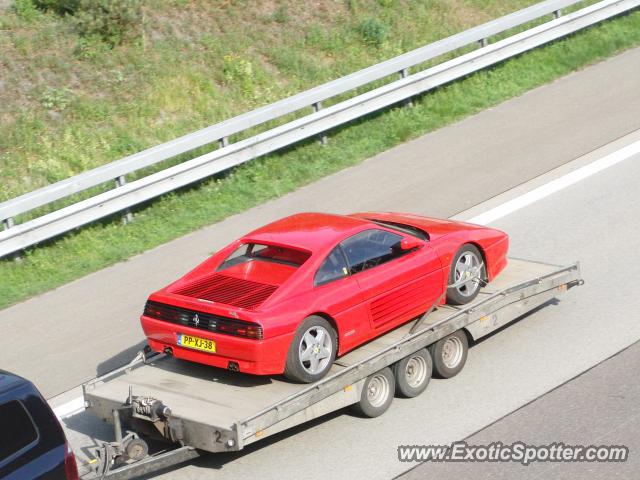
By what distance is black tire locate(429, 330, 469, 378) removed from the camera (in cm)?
987

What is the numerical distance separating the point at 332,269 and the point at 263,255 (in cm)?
85

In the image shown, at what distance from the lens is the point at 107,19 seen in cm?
1766

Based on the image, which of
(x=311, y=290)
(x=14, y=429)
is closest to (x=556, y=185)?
(x=311, y=290)

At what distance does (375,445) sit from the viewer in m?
8.91

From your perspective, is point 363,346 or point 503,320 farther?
point 503,320

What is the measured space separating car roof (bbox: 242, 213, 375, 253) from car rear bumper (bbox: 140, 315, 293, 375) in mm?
1146

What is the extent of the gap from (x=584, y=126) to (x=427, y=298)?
7.47m

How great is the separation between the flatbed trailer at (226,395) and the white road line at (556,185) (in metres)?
3.47

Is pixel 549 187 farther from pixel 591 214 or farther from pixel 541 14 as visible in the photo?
pixel 541 14

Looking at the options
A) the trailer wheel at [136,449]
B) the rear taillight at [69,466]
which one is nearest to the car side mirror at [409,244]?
the trailer wheel at [136,449]

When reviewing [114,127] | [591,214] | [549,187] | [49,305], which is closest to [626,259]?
[591,214]

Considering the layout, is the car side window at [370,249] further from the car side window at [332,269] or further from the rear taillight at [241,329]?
the rear taillight at [241,329]

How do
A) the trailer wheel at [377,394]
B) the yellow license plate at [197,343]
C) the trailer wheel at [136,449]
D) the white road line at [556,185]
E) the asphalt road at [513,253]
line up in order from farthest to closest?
the white road line at [556,185], the trailer wheel at [377,394], the asphalt road at [513,253], the yellow license plate at [197,343], the trailer wheel at [136,449]

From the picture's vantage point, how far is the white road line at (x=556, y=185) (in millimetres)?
13961
